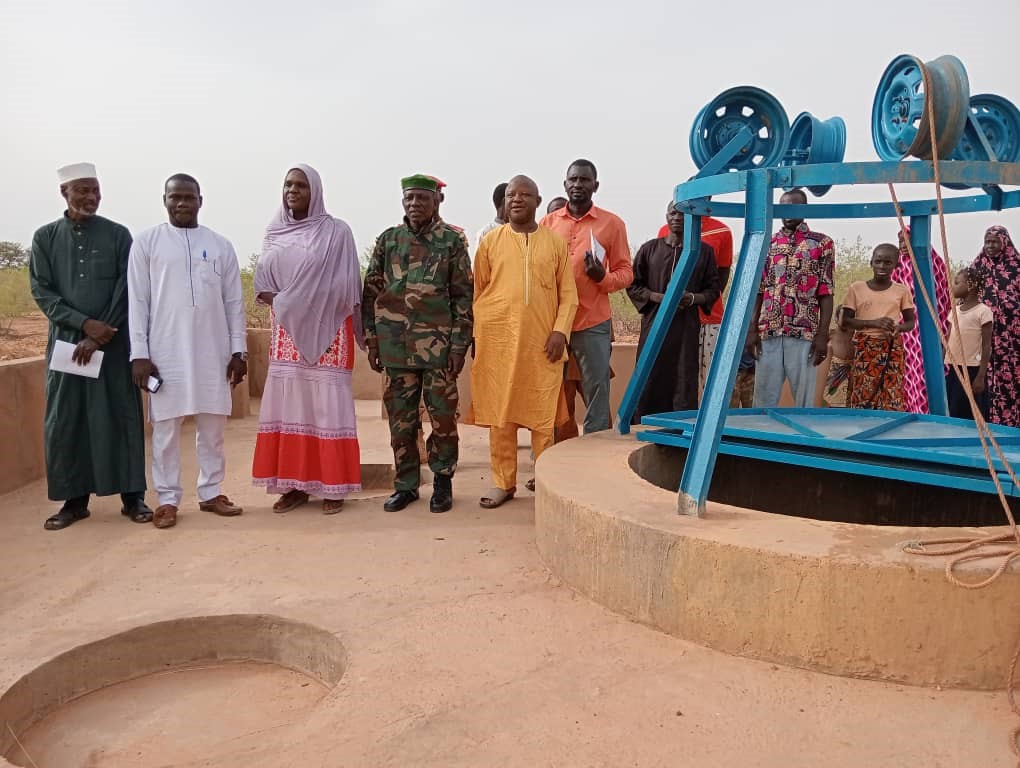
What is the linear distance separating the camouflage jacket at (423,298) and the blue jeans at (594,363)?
2.43ft

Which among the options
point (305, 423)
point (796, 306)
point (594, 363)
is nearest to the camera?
point (305, 423)

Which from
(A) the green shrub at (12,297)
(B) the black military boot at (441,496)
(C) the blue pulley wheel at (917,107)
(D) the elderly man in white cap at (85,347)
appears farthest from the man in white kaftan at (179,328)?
(A) the green shrub at (12,297)

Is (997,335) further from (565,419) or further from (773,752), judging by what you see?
(773,752)

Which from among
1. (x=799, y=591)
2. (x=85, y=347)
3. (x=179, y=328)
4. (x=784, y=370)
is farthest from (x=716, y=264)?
(x=85, y=347)

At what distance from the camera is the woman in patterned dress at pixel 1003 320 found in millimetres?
5758

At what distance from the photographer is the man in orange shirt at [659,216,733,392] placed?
5117 millimetres

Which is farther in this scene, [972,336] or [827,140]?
[972,336]

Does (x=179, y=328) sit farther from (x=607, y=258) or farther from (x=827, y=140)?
(x=827, y=140)

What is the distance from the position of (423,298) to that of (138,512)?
1782mm

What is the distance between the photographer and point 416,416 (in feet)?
14.1

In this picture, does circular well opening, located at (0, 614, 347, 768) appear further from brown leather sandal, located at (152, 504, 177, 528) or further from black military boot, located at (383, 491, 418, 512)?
black military boot, located at (383, 491, 418, 512)

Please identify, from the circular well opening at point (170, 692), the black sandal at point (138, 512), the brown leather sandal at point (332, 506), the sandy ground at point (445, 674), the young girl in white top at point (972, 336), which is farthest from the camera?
the young girl in white top at point (972, 336)

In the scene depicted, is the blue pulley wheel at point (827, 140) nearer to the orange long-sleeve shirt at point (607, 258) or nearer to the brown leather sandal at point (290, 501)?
the orange long-sleeve shirt at point (607, 258)

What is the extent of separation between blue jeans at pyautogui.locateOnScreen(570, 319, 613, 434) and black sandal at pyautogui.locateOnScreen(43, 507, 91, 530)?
2.63 metres
